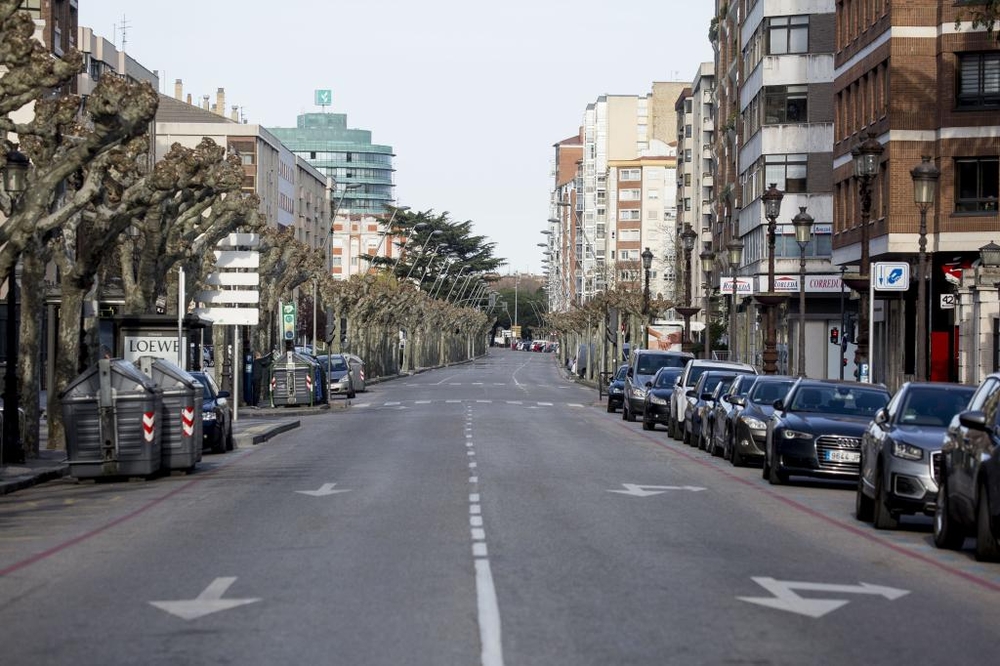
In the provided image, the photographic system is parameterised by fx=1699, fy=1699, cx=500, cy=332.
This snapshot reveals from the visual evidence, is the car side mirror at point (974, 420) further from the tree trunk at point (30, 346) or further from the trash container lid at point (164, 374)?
the tree trunk at point (30, 346)

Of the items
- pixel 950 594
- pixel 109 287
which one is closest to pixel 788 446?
pixel 950 594

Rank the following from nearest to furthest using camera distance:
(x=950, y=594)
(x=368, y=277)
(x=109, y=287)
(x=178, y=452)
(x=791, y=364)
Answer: (x=950, y=594), (x=178, y=452), (x=109, y=287), (x=791, y=364), (x=368, y=277)

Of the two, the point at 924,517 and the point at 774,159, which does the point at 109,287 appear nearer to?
the point at 774,159

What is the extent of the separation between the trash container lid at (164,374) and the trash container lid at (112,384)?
1.09m

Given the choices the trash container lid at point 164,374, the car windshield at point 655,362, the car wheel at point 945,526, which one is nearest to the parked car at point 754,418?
the trash container lid at point 164,374

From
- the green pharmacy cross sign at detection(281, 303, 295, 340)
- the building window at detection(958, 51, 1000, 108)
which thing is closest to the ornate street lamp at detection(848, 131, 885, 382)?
the building window at detection(958, 51, 1000, 108)

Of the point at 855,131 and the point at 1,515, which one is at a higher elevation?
the point at 855,131

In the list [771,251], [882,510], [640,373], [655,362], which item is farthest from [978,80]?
[882,510]

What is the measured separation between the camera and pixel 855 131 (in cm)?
5538

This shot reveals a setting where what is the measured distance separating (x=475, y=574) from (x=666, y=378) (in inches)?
1294

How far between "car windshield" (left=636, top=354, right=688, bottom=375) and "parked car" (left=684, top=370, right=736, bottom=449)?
11.8m

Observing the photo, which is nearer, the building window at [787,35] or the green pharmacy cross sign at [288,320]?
the green pharmacy cross sign at [288,320]

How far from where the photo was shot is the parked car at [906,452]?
17500mm

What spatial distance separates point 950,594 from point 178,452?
1608 centimetres
